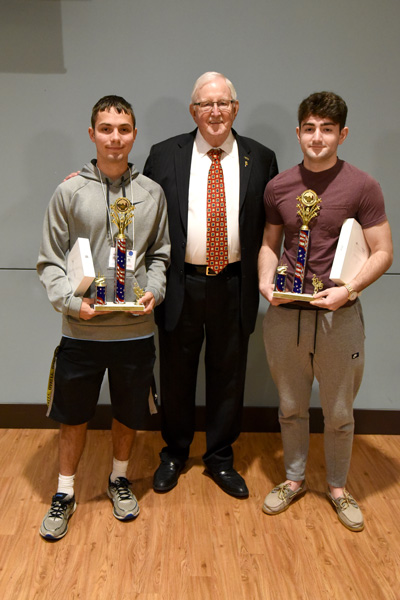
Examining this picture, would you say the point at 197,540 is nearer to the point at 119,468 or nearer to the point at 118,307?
the point at 119,468

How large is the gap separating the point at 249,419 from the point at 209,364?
2.60ft

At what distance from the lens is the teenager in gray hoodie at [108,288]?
7.23ft

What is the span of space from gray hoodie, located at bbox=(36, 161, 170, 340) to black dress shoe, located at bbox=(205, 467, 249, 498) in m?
0.89

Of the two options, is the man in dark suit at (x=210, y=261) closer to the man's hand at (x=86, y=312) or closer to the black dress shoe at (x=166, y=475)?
the black dress shoe at (x=166, y=475)

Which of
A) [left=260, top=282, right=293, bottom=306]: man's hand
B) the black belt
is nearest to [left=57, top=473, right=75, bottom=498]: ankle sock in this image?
the black belt

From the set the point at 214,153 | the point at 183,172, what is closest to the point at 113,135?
the point at 183,172

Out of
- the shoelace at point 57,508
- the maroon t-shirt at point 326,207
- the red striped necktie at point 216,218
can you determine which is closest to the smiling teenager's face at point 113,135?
the red striped necktie at point 216,218

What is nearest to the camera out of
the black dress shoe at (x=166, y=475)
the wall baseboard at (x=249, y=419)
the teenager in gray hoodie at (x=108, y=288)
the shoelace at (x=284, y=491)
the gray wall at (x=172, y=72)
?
the teenager in gray hoodie at (x=108, y=288)

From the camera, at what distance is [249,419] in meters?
3.33

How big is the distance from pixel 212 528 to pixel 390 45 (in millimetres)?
2554

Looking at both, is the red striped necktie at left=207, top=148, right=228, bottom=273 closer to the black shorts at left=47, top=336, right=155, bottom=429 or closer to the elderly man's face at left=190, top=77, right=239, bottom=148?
the elderly man's face at left=190, top=77, right=239, bottom=148

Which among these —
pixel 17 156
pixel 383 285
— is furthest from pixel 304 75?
pixel 17 156

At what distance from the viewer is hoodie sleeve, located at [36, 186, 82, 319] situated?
7.12ft

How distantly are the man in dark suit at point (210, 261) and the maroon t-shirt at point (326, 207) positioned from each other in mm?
225
